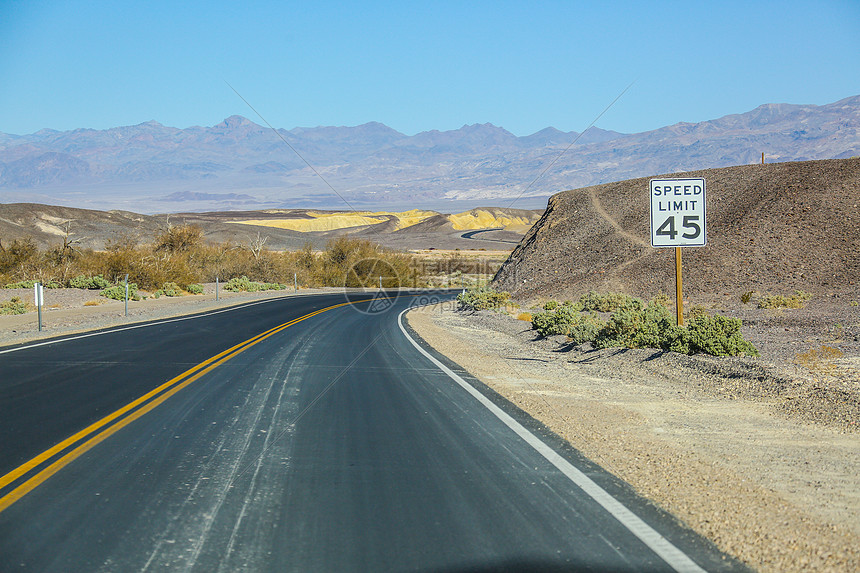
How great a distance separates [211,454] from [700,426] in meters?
5.43

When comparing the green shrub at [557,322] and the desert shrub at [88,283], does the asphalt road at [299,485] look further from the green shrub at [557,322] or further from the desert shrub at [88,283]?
the desert shrub at [88,283]

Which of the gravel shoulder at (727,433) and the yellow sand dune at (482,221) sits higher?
the yellow sand dune at (482,221)

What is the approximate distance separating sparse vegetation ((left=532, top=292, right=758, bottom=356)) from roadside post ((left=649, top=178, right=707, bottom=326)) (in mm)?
1255

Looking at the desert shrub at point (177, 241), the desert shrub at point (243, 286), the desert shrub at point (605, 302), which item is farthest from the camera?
the desert shrub at point (177, 241)

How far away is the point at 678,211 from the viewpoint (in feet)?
42.7

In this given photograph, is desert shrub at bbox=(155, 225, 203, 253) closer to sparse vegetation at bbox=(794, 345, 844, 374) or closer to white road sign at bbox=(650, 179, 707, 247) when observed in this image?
white road sign at bbox=(650, 179, 707, 247)

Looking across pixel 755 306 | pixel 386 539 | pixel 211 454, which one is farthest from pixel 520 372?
pixel 755 306

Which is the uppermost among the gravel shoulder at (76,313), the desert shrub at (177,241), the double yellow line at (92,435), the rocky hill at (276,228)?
the rocky hill at (276,228)

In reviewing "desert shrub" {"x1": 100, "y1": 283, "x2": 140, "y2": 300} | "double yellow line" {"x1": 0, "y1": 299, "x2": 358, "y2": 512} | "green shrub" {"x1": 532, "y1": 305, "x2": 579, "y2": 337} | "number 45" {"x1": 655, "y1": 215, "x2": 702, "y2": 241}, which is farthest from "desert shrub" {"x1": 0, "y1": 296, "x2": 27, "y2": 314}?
"number 45" {"x1": 655, "y1": 215, "x2": 702, "y2": 241}

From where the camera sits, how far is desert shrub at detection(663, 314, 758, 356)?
12195 millimetres

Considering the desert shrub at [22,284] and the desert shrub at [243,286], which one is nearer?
the desert shrub at [22,284]

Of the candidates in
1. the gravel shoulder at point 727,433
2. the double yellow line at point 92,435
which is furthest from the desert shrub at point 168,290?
the double yellow line at point 92,435

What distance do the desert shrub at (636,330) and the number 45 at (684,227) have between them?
6.66ft

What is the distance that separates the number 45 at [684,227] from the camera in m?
12.9
